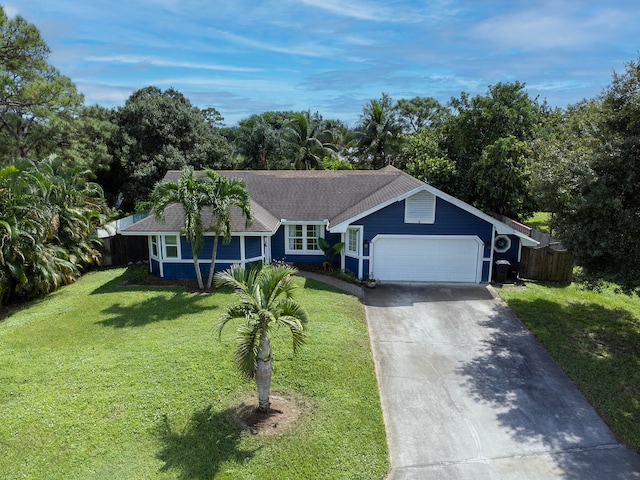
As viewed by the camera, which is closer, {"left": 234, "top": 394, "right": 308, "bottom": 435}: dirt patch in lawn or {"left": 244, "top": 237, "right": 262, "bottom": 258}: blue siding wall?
{"left": 234, "top": 394, "right": 308, "bottom": 435}: dirt patch in lawn

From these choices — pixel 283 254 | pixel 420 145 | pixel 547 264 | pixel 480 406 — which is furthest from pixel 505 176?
pixel 480 406

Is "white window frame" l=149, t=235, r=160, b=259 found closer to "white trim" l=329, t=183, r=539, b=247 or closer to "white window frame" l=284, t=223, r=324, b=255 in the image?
"white window frame" l=284, t=223, r=324, b=255

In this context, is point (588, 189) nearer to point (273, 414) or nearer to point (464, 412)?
point (464, 412)

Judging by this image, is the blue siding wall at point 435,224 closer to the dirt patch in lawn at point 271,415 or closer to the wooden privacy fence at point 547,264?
the wooden privacy fence at point 547,264

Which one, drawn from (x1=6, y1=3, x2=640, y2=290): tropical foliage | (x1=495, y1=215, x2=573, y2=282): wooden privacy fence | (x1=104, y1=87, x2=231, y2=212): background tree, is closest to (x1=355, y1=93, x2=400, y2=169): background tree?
(x1=6, y1=3, x2=640, y2=290): tropical foliage

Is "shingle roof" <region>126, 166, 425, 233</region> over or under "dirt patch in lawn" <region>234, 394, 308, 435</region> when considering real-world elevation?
over

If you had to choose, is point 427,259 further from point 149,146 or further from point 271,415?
point 149,146
